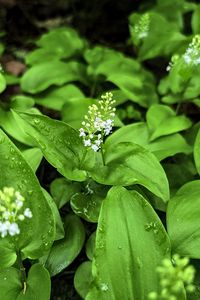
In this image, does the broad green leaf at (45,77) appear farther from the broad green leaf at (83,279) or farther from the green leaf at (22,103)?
the broad green leaf at (83,279)

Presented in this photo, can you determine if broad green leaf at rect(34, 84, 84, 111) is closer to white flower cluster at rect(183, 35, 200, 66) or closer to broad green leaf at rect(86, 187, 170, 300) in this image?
white flower cluster at rect(183, 35, 200, 66)

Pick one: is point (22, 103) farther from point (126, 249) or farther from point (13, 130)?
point (126, 249)

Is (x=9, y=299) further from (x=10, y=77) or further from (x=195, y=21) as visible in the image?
(x=195, y=21)

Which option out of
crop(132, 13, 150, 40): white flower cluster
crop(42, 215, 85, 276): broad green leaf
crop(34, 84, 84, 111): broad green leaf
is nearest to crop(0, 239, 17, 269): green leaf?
crop(42, 215, 85, 276): broad green leaf

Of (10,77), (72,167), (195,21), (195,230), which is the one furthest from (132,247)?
(195,21)

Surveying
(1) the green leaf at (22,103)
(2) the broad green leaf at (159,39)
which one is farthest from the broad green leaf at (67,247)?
(2) the broad green leaf at (159,39)

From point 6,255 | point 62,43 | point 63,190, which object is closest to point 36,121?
point 63,190

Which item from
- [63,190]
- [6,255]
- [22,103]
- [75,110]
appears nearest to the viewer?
[6,255]
